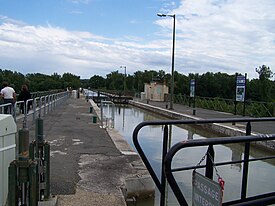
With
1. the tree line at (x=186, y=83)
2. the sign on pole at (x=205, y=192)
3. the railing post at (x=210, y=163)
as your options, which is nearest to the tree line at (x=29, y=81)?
the tree line at (x=186, y=83)

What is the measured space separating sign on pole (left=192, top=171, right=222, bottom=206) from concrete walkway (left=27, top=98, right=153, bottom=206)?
2270mm

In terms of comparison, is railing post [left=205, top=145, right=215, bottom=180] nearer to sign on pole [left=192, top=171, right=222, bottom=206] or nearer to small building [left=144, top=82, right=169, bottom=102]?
sign on pole [left=192, top=171, right=222, bottom=206]

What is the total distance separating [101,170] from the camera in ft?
20.6

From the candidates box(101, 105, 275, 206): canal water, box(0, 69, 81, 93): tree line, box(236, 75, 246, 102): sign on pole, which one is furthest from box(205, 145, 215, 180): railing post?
box(236, 75, 246, 102): sign on pole

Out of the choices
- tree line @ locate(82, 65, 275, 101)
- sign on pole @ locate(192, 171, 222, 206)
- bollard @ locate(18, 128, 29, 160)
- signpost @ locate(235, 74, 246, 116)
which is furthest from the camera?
tree line @ locate(82, 65, 275, 101)

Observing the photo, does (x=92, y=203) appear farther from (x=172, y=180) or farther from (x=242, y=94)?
(x=242, y=94)

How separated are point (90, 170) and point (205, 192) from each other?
162 inches

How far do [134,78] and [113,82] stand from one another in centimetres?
969

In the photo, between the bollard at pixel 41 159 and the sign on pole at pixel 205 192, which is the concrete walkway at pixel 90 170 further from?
the sign on pole at pixel 205 192

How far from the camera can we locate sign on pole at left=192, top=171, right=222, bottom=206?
223 cm

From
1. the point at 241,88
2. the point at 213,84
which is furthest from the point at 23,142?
the point at 213,84

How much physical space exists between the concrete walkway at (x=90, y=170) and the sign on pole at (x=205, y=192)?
2.27 metres

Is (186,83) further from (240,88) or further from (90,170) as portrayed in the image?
(90,170)

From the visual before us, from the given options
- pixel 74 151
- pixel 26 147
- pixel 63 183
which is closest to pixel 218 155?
pixel 74 151
